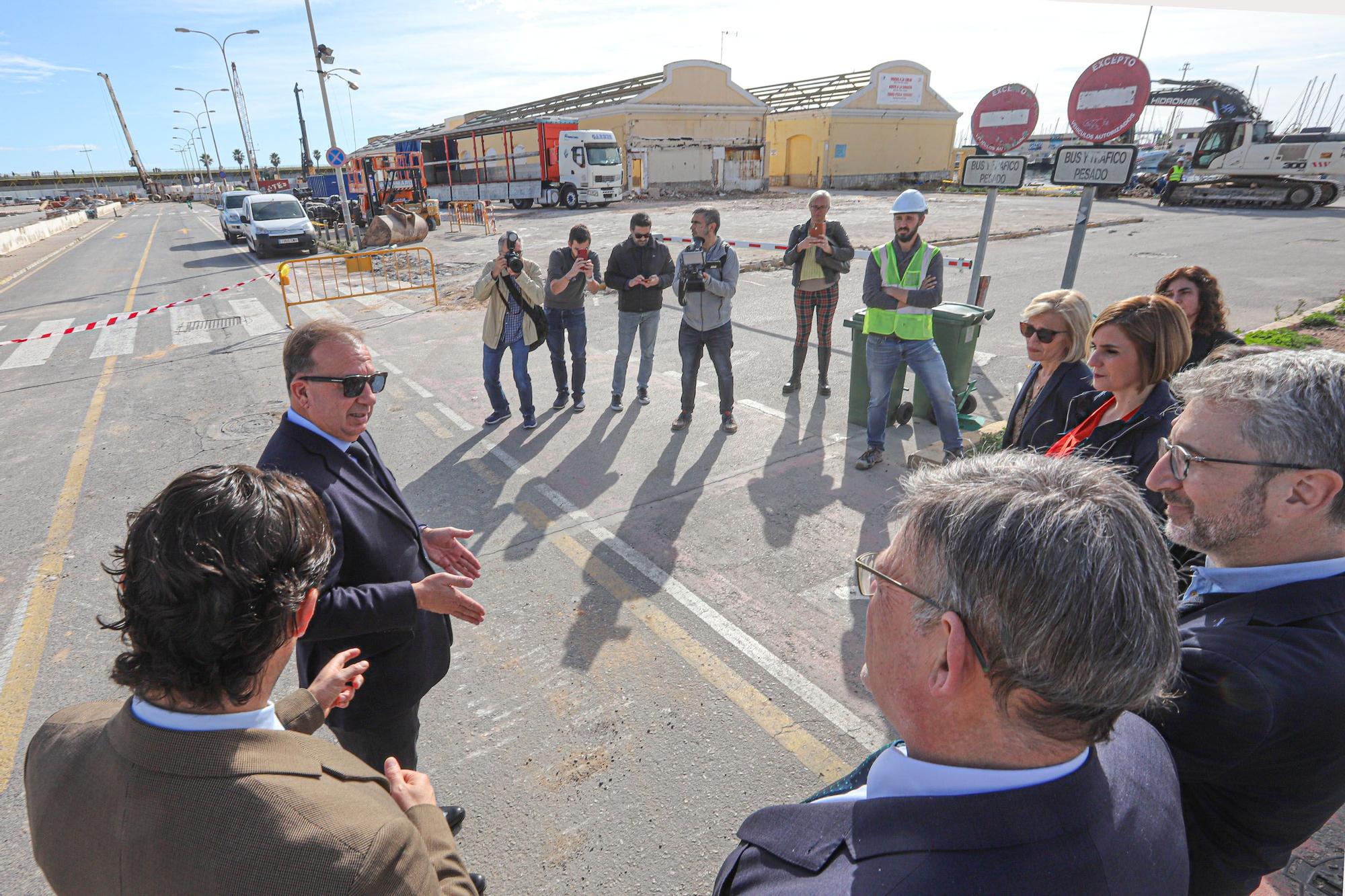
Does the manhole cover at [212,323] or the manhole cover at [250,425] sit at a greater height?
the manhole cover at [250,425]

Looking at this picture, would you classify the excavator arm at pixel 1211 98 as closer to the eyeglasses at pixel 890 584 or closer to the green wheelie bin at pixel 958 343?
the green wheelie bin at pixel 958 343

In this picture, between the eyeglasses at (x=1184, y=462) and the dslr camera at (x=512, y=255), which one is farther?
the dslr camera at (x=512, y=255)

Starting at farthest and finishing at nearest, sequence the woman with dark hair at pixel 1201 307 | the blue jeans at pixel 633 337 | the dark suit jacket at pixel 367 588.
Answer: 1. the blue jeans at pixel 633 337
2. the woman with dark hair at pixel 1201 307
3. the dark suit jacket at pixel 367 588

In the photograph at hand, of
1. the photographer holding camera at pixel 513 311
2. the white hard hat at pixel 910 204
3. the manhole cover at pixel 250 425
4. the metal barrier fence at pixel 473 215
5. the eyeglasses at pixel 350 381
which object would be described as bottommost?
the manhole cover at pixel 250 425

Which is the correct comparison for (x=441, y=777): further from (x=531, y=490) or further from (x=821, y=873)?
(x=531, y=490)

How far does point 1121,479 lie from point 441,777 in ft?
9.45

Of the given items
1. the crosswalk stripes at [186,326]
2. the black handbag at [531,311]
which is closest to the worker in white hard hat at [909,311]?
the black handbag at [531,311]

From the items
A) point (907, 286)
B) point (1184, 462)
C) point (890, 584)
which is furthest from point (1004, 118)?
point (890, 584)

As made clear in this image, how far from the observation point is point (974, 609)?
3.34 ft

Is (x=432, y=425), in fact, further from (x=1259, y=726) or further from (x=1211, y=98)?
(x=1211, y=98)

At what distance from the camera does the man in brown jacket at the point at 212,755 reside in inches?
42.0

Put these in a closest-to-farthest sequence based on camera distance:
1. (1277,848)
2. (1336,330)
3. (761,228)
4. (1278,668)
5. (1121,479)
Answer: (1121,479), (1278,668), (1277,848), (1336,330), (761,228)

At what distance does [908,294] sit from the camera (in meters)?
5.22

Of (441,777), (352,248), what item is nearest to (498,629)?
(441,777)
